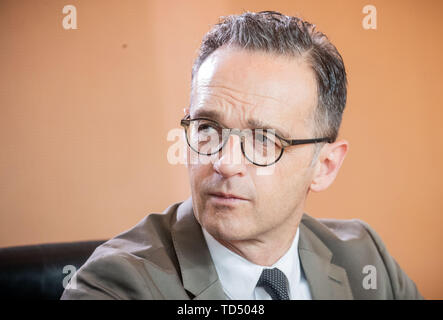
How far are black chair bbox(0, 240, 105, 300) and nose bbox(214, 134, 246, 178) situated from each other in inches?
23.3

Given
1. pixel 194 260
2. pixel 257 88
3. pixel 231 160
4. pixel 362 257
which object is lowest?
pixel 362 257

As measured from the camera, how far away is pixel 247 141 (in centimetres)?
104

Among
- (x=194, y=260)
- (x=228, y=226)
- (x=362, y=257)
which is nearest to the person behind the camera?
(x=228, y=226)

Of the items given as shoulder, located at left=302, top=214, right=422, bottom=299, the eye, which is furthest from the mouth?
shoulder, located at left=302, top=214, right=422, bottom=299

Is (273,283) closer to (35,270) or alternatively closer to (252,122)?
(252,122)

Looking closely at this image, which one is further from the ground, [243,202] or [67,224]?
[243,202]

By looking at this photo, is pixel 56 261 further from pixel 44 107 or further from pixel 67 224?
pixel 44 107

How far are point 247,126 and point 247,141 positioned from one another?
34 mm

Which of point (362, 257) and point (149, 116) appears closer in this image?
point (362, 257)

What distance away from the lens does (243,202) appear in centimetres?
101

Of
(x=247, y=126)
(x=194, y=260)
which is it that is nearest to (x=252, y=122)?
(x=247, y=126)

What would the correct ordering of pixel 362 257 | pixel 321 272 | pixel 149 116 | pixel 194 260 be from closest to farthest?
pixel 194 260 → pixel 321 272 → pixel 362 257 → pixel 149 116
